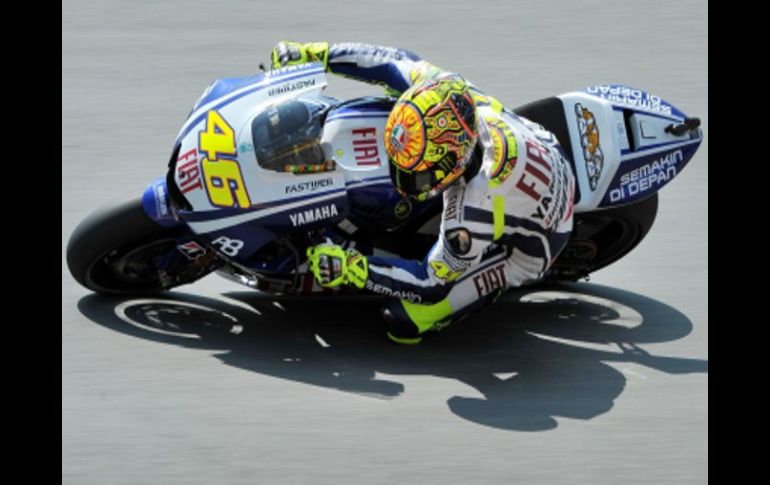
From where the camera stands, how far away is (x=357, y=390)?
263 inches

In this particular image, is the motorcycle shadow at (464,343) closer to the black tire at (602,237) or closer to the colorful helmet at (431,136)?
the black tire at (602,237)

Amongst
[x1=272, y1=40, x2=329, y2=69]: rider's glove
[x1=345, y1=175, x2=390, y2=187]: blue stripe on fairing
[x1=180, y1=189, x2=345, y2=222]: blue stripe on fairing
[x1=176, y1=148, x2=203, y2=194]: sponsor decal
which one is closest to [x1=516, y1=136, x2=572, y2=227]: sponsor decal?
[x1=345, y1=175, x2=390, y2=187]: blue stripe on fairing

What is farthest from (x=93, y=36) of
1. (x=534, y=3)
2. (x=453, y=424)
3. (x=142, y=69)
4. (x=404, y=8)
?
(x=453, y=424)

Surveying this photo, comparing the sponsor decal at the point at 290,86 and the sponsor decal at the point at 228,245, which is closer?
the sponsor decal at the point at 228,245

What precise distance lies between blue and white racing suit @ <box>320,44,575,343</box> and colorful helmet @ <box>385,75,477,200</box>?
0.18m

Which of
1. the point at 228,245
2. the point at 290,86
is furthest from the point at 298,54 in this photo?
the point at 228,245

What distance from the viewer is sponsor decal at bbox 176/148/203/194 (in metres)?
6.73

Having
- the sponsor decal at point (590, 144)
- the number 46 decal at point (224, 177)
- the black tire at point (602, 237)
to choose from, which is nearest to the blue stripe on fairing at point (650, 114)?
the sponsor decal at point (590, 144)

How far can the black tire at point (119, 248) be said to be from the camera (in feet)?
22.9

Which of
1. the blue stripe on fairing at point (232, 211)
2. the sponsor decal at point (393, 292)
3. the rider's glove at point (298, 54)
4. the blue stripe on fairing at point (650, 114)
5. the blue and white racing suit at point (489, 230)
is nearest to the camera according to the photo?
the blue and white racing suit at point (489, 230)

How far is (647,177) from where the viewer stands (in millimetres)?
7367

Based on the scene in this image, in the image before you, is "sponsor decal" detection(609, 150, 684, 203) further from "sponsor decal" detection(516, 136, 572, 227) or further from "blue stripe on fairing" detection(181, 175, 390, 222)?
"blue stripe on fairing" detection(181, 175, 390, 222)

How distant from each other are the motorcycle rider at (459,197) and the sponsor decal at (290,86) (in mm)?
347

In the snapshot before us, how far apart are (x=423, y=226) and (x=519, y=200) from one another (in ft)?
2.04
